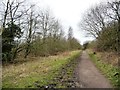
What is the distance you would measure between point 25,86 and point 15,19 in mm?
20781

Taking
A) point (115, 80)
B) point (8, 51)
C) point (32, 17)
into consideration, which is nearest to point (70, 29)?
point (32, 17)

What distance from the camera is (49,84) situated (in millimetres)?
11148

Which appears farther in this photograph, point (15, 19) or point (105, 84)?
point (15, 19)

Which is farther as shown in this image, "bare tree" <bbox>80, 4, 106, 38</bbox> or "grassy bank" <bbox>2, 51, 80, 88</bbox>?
"bare tree" <bbox>80, 4, 106, 38</bbox>

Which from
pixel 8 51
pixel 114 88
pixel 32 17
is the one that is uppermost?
pixel 32 17

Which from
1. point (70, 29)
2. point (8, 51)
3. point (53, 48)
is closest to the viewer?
point (8, 51)

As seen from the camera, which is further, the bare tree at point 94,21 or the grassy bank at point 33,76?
the bare tree at point 94,21

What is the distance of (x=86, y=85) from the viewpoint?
1140 centimetres

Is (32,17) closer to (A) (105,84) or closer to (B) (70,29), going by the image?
(A) (105,84)

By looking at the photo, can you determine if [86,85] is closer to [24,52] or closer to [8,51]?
[8,51]

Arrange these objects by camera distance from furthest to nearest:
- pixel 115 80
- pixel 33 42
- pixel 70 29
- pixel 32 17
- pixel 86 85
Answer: pixel 70 29
pixel 32 17
pixel 33 42
pixel 115 80
pixel 86 85

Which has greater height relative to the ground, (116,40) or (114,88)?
(116,40)

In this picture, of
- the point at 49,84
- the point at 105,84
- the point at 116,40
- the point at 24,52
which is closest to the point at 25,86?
the point at 49,84

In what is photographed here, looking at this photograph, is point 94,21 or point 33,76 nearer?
point 33,76
